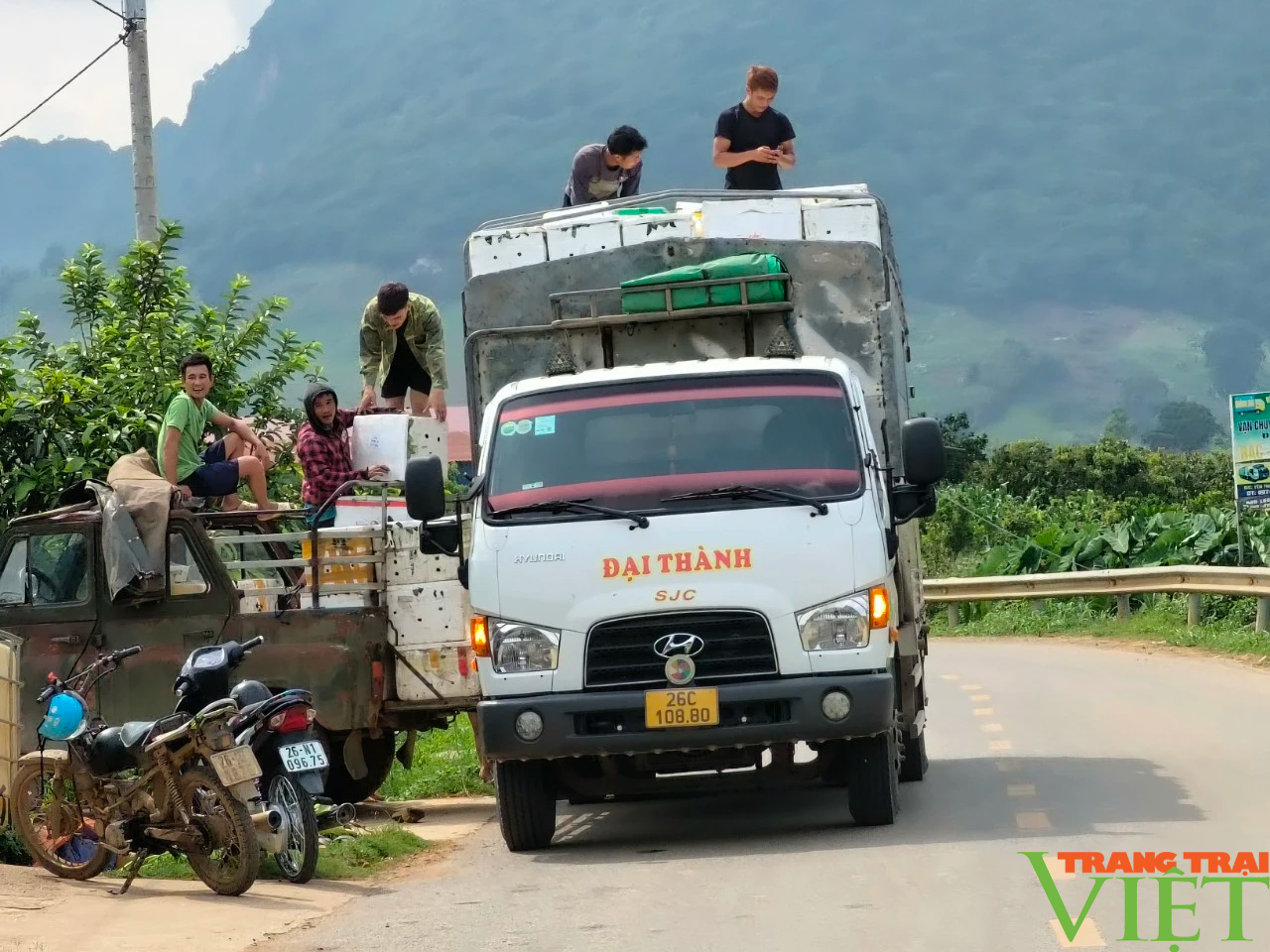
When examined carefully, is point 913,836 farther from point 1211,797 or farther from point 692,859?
point 1211,797

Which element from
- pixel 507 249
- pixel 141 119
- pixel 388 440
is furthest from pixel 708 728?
pixel 141 119

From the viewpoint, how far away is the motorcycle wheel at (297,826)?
32.3 ft

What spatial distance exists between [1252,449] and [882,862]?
15177 mm

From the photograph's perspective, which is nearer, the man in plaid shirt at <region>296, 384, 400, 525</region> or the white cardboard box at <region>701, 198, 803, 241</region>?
the white cardboard box at <region>701, 198, 803, 241</region>

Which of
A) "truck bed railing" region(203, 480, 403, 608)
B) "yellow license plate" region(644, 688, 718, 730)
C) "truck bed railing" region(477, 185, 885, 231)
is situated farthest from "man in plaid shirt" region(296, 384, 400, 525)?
"yellow license plate" region(644, 688, 718, 730)

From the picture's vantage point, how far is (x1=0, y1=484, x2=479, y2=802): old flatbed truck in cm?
1217

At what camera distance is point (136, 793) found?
10062mm

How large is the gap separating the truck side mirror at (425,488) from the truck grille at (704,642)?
3.76ft

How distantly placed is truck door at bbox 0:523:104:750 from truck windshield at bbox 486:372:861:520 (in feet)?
10.1

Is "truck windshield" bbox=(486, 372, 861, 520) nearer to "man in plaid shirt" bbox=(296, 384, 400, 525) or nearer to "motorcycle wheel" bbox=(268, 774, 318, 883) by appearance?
"motorcycle wheel" bbox=(268, 774, 318, 883)

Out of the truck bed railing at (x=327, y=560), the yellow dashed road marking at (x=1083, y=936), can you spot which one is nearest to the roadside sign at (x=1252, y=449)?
the truck bed railing at (x=327, y=560)

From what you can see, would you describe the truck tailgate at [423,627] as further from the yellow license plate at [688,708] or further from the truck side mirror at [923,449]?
the truck side mirror at [923,449]

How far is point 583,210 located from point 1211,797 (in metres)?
4.80

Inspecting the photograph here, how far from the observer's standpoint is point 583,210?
40.2 feet
